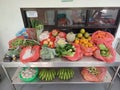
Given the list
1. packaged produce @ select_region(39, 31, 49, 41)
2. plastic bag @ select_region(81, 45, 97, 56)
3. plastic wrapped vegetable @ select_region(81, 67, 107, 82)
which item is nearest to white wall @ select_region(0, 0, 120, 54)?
packaged produce @ select_region(39, 31, 49, 41)

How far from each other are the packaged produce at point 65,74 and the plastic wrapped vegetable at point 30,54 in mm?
436

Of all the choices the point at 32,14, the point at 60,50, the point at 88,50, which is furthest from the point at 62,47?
the point at 32,14

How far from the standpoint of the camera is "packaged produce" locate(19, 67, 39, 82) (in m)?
1.46

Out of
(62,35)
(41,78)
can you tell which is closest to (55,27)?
(62,35)

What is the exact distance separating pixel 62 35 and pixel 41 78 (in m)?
0.67

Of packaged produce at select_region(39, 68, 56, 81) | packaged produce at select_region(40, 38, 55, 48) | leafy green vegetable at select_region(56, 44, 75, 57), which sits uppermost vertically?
packaged produce at select_region(40, 38, 55, 48)

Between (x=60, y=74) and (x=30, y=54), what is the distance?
0.51 metres

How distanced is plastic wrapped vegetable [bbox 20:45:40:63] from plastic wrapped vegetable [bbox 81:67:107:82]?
699mm

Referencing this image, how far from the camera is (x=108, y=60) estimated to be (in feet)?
3.96

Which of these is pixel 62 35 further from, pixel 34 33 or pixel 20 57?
pixel 20 57

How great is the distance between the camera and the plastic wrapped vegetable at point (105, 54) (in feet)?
3.99

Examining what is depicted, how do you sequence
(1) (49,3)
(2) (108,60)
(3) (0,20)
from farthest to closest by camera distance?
(3) (0,20)
(1) (49,3)
(2) (108,60)

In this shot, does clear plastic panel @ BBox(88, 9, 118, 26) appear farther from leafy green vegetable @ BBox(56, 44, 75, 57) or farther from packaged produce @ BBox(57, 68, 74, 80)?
packaged produce @ BBox(57, 68, 74, 80)

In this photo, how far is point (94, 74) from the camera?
1.47 metres
